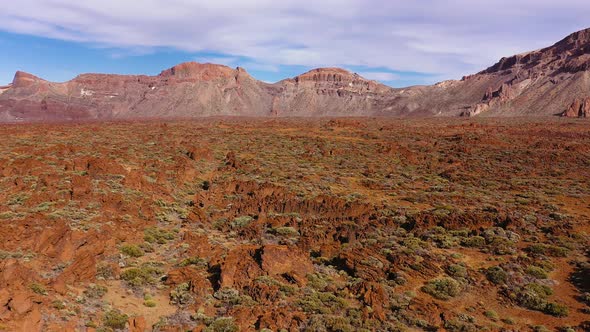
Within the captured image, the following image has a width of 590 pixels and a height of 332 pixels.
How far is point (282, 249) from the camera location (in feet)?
53.7

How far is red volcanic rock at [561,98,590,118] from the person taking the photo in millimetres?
118375

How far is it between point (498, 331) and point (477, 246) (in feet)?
24.0

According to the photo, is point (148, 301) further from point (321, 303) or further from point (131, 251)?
point (321, 303)

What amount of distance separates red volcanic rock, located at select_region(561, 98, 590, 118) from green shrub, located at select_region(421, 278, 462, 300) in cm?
13218

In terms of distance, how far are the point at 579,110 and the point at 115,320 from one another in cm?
14619

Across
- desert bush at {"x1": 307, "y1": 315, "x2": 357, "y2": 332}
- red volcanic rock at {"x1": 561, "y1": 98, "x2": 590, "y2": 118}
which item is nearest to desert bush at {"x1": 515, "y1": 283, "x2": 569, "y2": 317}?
desert bush at {"x1": 307, "y1": 315, "x2": 357, "y2": 332}

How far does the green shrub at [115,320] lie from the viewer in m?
11.7

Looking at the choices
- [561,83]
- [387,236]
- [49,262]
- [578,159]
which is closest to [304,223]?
[387,236]

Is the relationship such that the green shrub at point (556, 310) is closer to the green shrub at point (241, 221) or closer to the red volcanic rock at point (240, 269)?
the red volcanic rock at point (240, 269)

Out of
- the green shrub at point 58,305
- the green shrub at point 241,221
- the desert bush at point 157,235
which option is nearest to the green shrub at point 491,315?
the green shrub at point 241,221

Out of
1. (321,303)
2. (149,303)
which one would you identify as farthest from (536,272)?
(149,303)

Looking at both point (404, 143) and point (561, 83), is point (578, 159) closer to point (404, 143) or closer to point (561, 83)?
point (404, 143)

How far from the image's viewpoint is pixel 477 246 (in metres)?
19.1

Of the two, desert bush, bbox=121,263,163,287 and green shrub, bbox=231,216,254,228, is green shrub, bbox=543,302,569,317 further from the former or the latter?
desert bush, bbox=121,263,163,287
